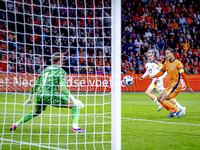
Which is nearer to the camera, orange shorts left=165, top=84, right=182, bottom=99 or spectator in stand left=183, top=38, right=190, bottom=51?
orange shorts left=165, top=84, right=182, bottom=99

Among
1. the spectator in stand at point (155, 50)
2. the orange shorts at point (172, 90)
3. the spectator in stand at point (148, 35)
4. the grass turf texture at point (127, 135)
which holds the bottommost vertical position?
the grass turf texture at point (127, 135)

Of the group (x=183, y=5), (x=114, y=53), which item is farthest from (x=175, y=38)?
(x=114, y=53)

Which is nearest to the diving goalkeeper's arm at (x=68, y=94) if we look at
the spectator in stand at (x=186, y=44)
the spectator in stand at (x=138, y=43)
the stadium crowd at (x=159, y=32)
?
the stadium crowd at (x=159, y=32)

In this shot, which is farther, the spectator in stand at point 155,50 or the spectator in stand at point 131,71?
the spectator in stand at point 155,50

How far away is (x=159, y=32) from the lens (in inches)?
861

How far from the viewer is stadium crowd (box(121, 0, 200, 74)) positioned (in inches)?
797

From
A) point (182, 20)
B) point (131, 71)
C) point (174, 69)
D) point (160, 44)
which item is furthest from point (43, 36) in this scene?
point (182, 20)

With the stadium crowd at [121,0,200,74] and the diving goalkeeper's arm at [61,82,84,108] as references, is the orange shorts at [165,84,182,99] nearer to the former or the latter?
the diving goalkeeper's arm at [61,82,84,108]

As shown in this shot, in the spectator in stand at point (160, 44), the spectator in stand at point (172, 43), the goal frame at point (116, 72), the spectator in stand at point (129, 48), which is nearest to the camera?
the goal frame at point (116, 72)

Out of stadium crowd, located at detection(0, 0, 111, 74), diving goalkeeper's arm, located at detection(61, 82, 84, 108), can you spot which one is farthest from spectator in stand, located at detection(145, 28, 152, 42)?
diving goalkeeper's arm, located at detection(61, 82, 84, 108)

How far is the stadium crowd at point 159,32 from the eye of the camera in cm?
2023

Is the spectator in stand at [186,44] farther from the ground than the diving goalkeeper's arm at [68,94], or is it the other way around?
the spectator in stand at [186,44]

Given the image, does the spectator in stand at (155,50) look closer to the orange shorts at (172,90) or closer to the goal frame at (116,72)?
the orange shorts at (172,90)

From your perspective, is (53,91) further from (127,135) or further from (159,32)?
(159,32)
